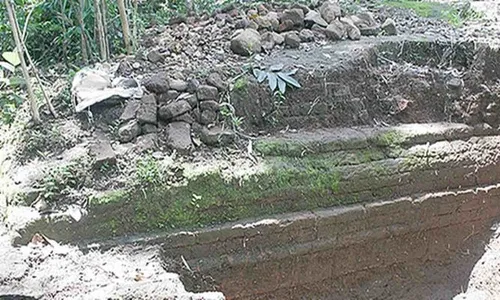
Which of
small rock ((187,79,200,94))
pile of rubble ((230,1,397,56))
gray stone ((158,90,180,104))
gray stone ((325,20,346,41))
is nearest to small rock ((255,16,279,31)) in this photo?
pile of rubble ((230,1,397,56))

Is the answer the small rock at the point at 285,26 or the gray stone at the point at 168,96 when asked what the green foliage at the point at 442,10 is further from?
the gray stone at the point at 168,96

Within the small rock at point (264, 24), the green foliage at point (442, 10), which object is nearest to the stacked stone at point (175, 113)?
the small rock at point (264, 24)

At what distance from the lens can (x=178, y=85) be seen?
2930 mm

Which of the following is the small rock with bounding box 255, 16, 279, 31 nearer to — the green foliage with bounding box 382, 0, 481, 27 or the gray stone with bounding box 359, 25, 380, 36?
the gray stone with bounding box 359, 25, 380, 36

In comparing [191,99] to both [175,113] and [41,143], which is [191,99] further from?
[41,143]

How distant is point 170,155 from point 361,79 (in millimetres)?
1313

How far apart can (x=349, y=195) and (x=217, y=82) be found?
0.93m

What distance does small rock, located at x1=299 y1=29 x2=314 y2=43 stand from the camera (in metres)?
3.58

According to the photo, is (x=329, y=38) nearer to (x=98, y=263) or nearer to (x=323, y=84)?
Result: (x=323, y=84)

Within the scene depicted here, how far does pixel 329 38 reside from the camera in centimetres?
365

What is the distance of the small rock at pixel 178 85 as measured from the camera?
2922 millimetres

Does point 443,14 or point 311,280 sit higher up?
point 443,14

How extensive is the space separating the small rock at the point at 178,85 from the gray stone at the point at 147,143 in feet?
0.98

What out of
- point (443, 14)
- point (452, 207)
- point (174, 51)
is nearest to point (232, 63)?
point (174, 51)
